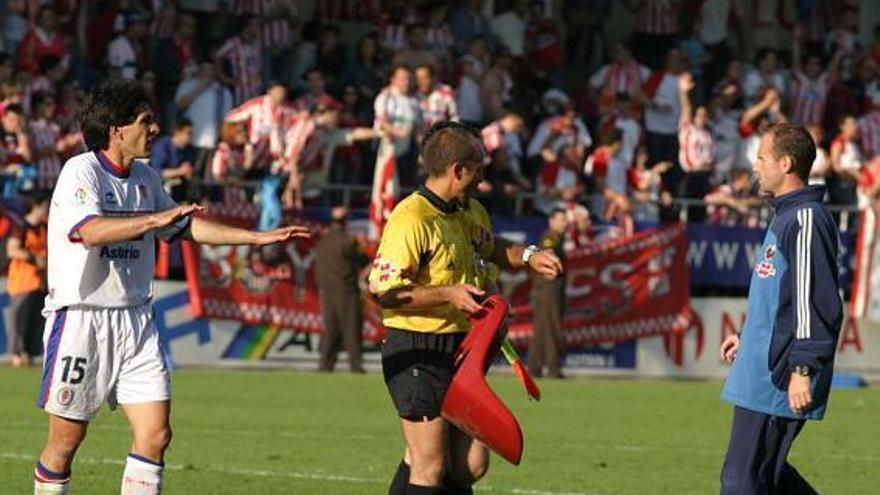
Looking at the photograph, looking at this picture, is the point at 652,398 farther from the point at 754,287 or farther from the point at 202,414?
the point at 754,287

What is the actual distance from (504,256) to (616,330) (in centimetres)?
1862

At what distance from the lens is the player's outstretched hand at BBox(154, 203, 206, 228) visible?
949 cm

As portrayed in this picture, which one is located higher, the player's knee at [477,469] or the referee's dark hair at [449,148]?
the referee's dark hair at [449,148]

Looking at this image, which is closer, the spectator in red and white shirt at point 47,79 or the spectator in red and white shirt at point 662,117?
the spectator in red and white shirt at point 47,79

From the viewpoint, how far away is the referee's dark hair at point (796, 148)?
962cm

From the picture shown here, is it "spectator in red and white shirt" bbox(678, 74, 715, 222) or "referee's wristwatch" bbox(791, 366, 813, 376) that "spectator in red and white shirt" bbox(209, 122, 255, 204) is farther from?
"referee's wristwatch" bbox(791, 366, 813, 376)

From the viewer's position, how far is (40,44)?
2723cm

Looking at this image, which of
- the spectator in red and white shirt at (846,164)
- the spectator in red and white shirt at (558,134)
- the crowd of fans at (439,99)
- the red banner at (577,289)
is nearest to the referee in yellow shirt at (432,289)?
the crowd of fans at (439,99)

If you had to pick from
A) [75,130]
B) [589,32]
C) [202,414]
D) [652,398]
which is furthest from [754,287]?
[589,32]

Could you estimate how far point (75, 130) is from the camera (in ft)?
86.0

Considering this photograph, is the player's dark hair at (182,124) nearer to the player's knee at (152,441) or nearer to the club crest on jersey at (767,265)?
the player's knee at (152,441)

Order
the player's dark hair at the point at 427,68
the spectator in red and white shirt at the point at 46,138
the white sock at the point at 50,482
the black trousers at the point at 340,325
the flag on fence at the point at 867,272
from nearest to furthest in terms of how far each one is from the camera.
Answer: the white sock at the point at 50,482 < the spectator in red and white shirt at the point at 46,138 < the player's dark hair at the point at 427,68 < the black trousers at the point at 340,325 < the flag on fence at the point at 867,272

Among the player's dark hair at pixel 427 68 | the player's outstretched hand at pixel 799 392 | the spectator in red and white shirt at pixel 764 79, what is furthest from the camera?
the spectator in red and white shirt at pixel 764 79

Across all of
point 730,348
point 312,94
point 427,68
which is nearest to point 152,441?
point 730,348
